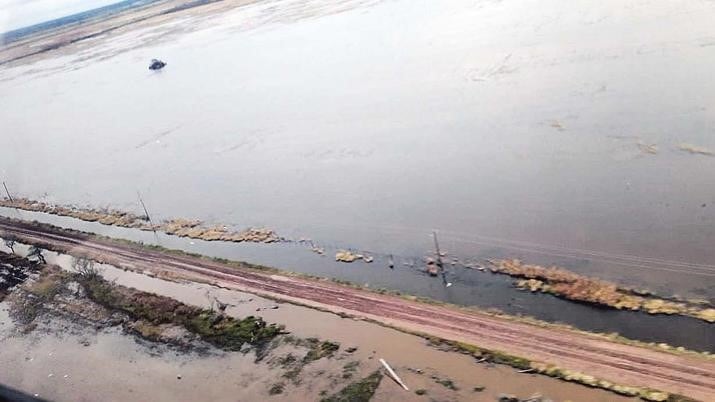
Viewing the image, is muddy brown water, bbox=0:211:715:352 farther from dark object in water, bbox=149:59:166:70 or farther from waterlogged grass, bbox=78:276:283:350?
dark object in water, bbox=149:59:166:70

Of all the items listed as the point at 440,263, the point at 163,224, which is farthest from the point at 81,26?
the point at 440,263

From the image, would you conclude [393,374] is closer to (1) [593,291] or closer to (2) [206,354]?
(2) [206,354]

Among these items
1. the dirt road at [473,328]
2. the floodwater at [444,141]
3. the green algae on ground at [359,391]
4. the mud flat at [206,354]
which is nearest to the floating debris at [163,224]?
the floodwater at [444,141]

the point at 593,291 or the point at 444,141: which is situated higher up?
the point at 444,141

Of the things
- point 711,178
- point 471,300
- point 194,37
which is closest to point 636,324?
point 471,300

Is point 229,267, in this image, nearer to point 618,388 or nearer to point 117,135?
point 618,388

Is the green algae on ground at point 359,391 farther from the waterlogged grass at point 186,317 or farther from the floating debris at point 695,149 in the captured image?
the floating debris at point 695,149

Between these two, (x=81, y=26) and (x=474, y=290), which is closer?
(x=474, y=290)
